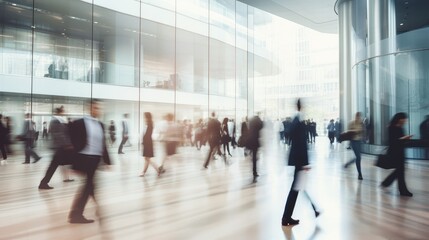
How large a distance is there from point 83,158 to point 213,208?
7.05 feet

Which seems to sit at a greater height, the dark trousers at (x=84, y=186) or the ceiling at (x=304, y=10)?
the ceiling at (x=304, y=10)

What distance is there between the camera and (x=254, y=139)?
8.42 meters

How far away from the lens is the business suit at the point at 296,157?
14.3 feet

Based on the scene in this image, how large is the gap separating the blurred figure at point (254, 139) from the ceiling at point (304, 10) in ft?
33.0

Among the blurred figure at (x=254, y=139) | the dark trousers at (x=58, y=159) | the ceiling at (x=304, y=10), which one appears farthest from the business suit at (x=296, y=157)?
the ceiling at (x=304, y=10)

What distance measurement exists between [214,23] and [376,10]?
1027 centimetres

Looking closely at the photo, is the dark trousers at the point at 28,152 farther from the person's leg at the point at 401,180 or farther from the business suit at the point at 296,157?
the person's leg at the point at 401,180

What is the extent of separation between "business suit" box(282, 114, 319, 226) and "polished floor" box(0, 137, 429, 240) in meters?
0.20

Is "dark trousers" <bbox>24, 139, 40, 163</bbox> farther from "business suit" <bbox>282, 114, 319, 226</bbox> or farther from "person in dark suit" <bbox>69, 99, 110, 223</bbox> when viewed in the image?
"business suit" <bbox>282, 114, 319, 226</bbox>

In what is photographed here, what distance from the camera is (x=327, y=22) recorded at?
65.7 feet

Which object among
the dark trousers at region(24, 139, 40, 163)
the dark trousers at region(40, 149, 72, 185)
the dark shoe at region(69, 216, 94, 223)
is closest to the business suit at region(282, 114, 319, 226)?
the dark shoe at region(69, 216, 94, 223)

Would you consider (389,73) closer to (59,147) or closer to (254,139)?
(254,139)

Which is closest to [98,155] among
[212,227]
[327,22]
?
[212,227]

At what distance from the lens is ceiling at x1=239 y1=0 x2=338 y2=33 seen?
54.3 feet
